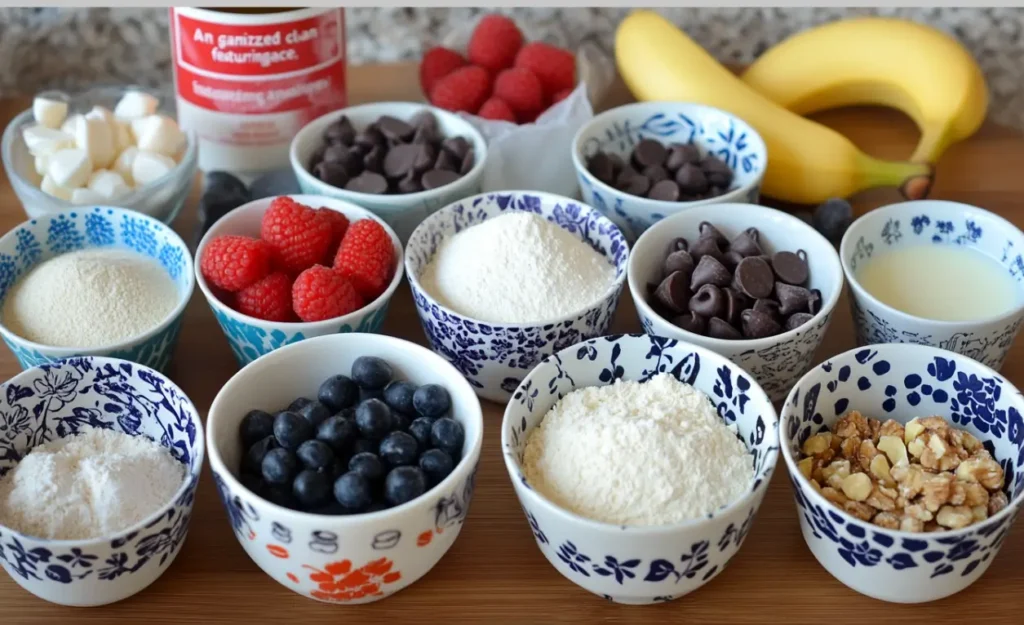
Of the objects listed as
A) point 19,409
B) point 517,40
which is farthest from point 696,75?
point 19,409

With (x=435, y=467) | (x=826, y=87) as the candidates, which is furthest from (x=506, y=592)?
(x=826, y=87)

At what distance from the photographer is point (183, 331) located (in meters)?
1.19

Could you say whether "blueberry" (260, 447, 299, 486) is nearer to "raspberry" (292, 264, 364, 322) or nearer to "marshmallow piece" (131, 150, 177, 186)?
"raspberry" (292, 264, 364, 322)

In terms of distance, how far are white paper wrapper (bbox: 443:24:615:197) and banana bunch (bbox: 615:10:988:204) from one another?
5.4 inches

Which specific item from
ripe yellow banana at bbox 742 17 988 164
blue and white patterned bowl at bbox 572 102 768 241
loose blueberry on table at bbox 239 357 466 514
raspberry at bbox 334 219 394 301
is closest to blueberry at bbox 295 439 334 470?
loose blueberry on table at bbox 239 357 466 514

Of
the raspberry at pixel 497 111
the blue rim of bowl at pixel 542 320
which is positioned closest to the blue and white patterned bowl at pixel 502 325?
the blue rim of bowl at pixel 542 320

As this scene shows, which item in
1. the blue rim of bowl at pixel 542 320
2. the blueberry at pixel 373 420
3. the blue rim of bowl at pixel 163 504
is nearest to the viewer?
the blue rim of bowl at pixel 163 504

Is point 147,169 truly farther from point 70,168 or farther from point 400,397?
point 400,397

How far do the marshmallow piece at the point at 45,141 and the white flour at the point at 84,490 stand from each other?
1.47ft

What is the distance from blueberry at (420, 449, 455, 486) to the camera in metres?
0.87

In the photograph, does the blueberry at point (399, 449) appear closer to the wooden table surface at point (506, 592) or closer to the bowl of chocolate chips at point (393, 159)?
the wooden table surface at point (506, 592)

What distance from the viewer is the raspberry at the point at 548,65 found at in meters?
1.42

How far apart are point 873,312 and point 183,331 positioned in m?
0.74

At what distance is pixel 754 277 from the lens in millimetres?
1077
